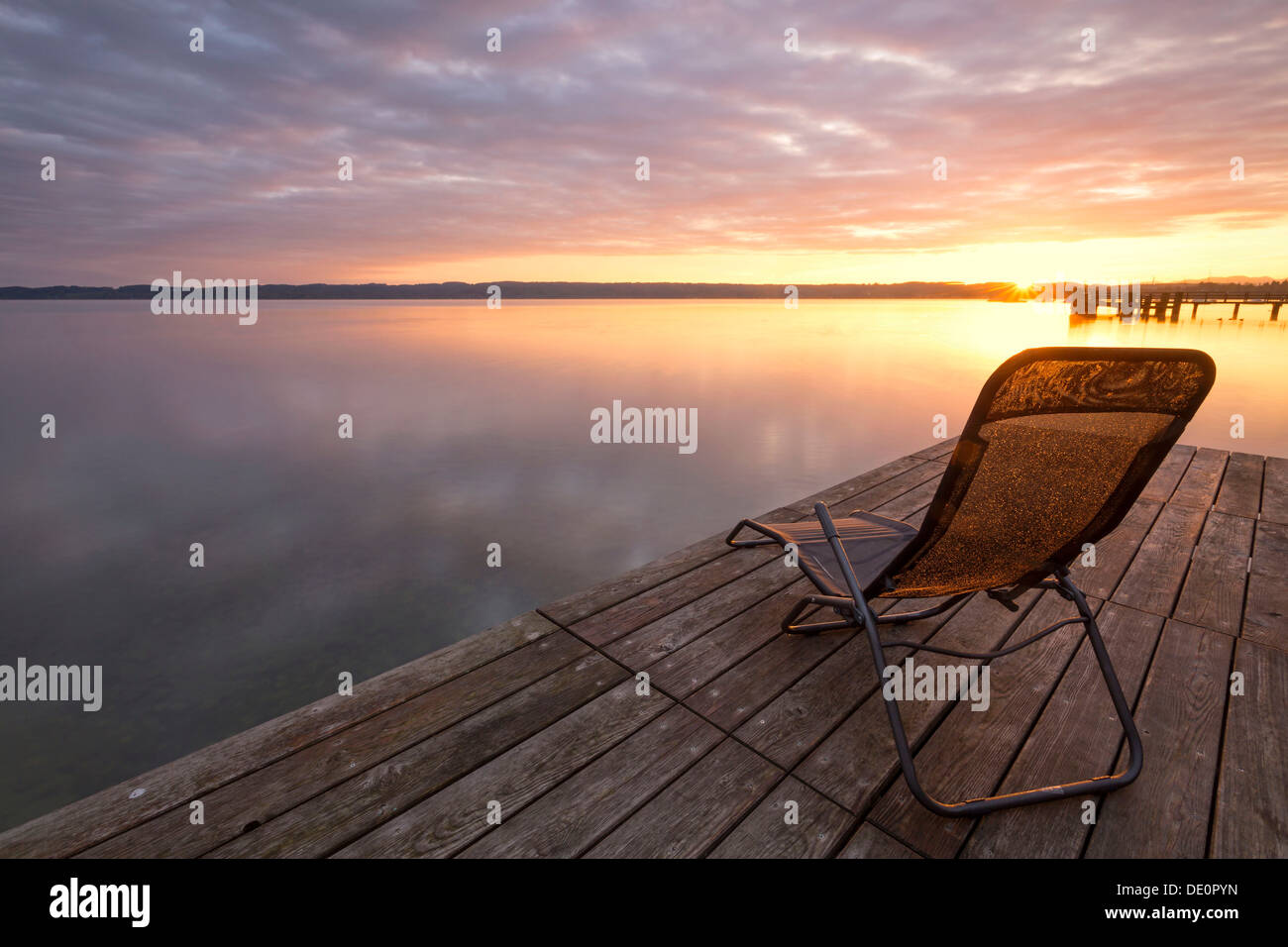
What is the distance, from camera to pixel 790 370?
18922mm

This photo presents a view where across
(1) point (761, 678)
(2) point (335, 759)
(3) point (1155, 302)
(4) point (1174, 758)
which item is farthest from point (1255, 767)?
(3) point (1155, 302)

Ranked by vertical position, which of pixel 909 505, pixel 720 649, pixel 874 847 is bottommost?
pixel 874 847

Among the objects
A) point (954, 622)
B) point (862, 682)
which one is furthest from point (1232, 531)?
point (862, 682)

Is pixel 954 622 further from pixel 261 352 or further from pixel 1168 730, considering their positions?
pixel 261 352

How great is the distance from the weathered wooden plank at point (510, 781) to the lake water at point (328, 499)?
280 centimetres

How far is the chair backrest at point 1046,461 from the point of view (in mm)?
1631

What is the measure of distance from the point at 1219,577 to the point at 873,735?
2759 mm

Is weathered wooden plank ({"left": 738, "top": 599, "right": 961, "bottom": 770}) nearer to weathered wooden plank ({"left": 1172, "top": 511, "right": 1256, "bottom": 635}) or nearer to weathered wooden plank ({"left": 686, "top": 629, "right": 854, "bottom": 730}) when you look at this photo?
weathered wooden plank ({"left": 686, "top": 629, "right": 854, "bottom": 730})

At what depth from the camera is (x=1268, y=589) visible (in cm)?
319

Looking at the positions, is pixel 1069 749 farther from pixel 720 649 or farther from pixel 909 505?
pixel 909 505

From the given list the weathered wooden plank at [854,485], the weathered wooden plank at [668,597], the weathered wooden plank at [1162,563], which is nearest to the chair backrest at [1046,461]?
the weathered wooden plank at [668,597]

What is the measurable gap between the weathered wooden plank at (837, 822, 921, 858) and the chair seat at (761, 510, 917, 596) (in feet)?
2.54

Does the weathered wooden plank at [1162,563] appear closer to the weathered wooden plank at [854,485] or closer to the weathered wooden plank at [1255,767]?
the weathered wooden plank at [1255,767]
